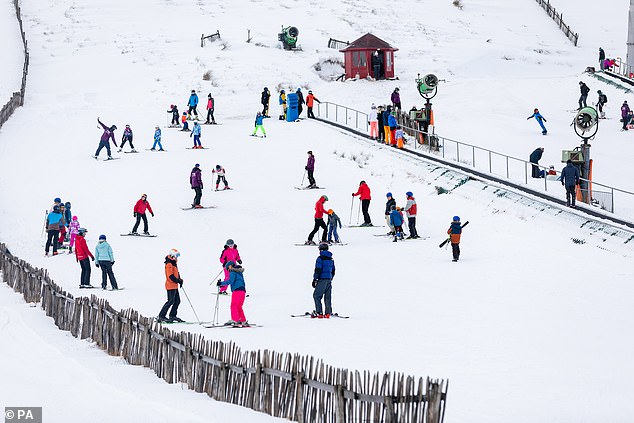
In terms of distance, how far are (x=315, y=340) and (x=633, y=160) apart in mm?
26233

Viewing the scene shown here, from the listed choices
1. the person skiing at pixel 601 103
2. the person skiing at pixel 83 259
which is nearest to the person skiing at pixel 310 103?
the person skiing at pixel 601 103

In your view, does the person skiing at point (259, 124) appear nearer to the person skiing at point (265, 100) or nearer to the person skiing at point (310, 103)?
the person skiing at point (265, 100)

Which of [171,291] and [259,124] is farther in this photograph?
[259,124]

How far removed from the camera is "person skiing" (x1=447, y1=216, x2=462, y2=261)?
23.8 metres

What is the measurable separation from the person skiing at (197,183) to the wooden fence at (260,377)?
40.6 feet

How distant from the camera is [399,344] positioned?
16016 millimetres

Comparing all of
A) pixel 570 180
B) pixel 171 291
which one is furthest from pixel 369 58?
pixel 171 291

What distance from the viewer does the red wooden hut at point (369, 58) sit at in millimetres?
55000

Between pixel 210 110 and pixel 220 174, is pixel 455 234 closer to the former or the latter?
pixel 220 174

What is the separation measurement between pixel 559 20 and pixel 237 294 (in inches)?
2515

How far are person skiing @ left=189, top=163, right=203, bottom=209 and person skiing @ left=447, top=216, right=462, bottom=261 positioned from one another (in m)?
8.68

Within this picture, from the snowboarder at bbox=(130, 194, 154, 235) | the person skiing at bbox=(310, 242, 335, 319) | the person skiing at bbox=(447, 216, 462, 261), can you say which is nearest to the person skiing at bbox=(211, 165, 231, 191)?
the snowboarder at bbox=(130, 194, 154, 235)

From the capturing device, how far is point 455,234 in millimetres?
23859

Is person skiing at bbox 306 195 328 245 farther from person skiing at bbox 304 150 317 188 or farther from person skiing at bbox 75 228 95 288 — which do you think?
person skiing at bbox 75 228 95 288
